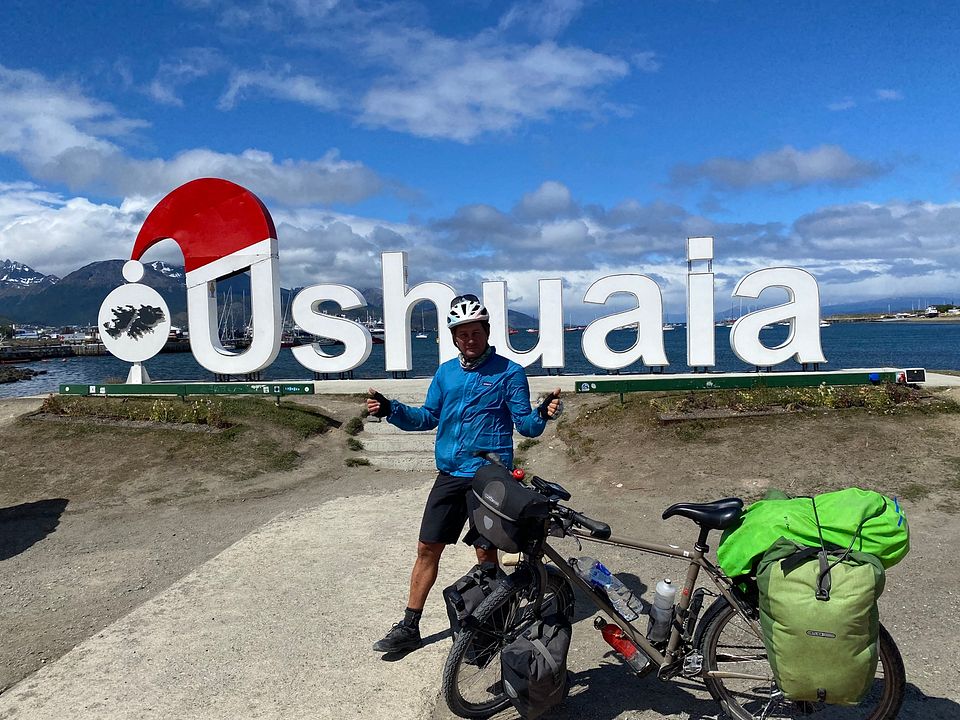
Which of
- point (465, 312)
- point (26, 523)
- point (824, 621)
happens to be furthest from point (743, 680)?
point (26, 523)

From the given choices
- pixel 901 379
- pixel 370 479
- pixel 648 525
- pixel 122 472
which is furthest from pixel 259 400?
pixel 901 379

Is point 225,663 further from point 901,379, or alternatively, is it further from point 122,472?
point 901,379

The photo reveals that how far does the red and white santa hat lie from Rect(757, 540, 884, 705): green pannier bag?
17.3 metres

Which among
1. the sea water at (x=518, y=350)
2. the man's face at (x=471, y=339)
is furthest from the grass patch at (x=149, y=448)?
the sea water at (x=518, y=350)

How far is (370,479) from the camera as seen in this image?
34.1ft

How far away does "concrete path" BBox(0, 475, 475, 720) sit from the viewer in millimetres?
3957

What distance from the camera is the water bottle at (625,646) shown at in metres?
3.58

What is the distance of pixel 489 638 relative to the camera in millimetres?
3646

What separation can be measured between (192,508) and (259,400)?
285 inches

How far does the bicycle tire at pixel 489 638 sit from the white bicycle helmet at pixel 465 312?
63.1 inches

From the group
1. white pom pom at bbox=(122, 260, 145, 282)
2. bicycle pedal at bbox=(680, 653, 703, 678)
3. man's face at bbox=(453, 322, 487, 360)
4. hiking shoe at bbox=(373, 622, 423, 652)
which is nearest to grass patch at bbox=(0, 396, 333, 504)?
white pom pom at bbox=(122, 260, 145, 282)

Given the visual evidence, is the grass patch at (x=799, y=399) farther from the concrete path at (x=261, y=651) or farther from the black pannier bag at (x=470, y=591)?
the black pannier bag at (x=470, y=591)

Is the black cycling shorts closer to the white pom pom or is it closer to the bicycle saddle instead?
the bicycle saddle

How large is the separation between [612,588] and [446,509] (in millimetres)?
1224
